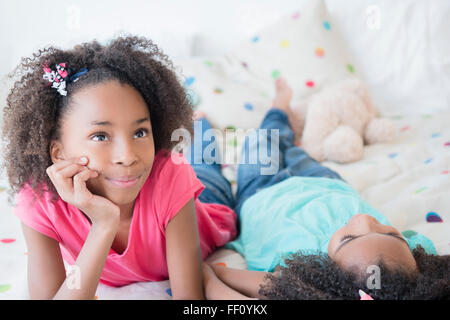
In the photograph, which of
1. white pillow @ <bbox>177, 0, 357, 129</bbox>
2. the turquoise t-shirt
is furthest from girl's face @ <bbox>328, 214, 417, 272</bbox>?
white pillow @ <bbox>177, 0, 357, 129</bbox>

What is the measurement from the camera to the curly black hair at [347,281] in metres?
0.64

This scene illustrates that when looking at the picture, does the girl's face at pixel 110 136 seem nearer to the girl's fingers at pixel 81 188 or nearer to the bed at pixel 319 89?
the girl's fingers at pixel 81 188

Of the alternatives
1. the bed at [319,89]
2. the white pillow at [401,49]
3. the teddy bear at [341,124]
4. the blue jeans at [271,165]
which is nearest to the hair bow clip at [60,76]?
the bed at [319,89]

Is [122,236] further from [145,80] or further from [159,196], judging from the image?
[145,80]

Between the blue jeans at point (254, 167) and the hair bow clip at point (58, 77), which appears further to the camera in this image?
the blue jeans at point (254, 167)

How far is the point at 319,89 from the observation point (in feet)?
6.33

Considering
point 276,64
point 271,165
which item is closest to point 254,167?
point 271,165

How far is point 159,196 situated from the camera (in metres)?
0.88

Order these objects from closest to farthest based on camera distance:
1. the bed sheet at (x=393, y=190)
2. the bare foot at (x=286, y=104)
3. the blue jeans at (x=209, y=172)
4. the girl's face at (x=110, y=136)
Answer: the girl's face at (x=110, y=136) → the bed sheet at (x=393, y=190) → the blue jeans at (x=209, y=172) → the bare foot at (x=286, y=104)

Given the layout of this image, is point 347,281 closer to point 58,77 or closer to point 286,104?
point 58,77

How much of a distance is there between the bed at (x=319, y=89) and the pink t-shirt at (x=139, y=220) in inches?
1.7

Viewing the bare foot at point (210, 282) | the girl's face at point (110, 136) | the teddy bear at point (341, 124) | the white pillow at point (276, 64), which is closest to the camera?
the girl's face at point (110, 136)

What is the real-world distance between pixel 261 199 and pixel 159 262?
0.39 m

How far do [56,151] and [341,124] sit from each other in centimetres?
111
